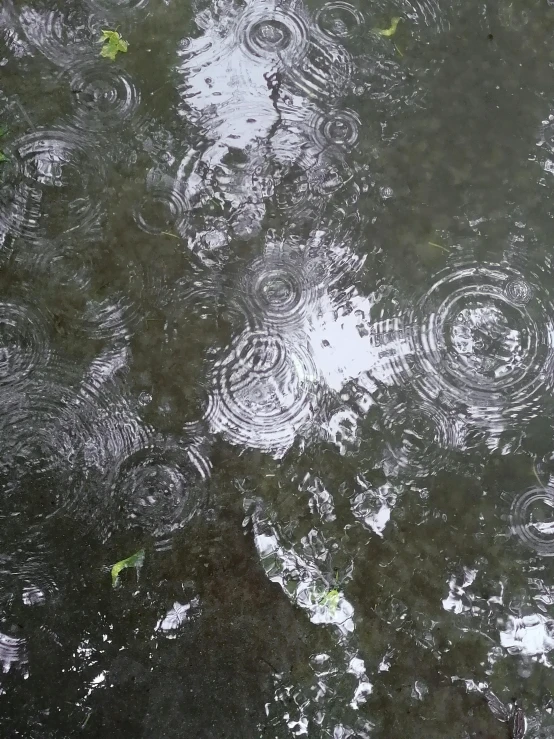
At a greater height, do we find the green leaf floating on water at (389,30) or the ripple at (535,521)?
the green leaf floating on water at (389,30)

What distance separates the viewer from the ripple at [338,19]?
1992 millimetres

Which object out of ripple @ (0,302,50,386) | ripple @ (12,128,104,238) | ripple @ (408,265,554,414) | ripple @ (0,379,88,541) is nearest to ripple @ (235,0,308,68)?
ripple @ (12,128,104,238)

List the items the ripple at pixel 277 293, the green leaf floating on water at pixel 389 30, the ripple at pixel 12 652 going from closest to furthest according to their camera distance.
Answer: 1. the ripple at pixel 12 652
2. the ripple at pixel 277 293
3. the green leaf floating on water at pixel 389 30

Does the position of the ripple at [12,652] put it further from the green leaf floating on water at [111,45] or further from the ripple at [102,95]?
the green leaf floating on water at [111,45]

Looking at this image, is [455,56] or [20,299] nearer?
[20,299]

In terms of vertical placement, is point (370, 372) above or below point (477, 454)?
above

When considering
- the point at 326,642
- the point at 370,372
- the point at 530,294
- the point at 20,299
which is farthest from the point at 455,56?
the point at 326,642

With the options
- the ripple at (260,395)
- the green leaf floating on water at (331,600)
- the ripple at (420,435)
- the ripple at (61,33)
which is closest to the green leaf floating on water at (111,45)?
the ripple at (61,33)

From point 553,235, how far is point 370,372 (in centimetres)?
77

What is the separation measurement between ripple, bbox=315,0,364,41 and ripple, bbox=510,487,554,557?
164 cm

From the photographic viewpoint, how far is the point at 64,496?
6.02 ft

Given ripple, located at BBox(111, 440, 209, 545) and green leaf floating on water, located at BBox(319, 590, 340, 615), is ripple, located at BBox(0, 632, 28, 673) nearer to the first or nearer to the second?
ripple, located at BBox(111, 440, 209, 545)

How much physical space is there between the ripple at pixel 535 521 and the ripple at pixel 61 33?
2.03 meters

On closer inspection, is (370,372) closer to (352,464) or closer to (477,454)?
(352,464)
